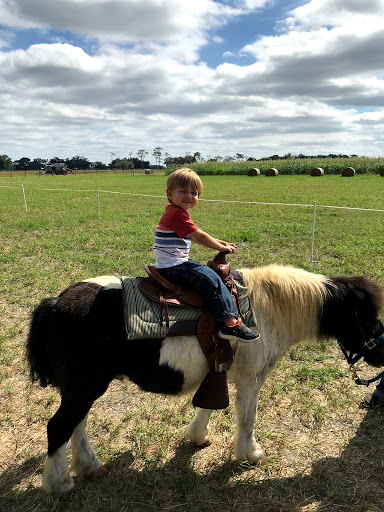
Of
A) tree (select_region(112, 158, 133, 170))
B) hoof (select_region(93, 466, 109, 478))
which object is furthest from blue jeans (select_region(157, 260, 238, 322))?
tree (select_region(112, 158, 133, 170))

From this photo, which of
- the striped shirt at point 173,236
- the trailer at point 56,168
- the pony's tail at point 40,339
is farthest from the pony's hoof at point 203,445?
the trailer at point 56,168

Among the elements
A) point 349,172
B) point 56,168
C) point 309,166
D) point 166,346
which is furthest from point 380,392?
point 56,168

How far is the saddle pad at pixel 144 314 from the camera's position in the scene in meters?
2.41

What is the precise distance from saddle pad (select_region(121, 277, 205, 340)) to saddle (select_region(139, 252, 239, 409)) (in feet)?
0.11

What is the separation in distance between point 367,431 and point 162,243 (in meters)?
2.66

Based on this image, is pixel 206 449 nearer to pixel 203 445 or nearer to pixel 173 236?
pixel 203 445

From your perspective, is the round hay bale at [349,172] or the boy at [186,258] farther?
the round hay bale at [349,172]

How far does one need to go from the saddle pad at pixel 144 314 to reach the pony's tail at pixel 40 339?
0.59 meters

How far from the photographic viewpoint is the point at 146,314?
8.11ft

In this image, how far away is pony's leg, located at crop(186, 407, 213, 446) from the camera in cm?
302

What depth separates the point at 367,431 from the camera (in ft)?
10.6

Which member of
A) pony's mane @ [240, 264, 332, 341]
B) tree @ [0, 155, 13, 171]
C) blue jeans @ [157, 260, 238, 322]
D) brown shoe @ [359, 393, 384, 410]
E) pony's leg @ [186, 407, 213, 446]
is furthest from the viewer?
tree @ [0, 155, 13, 171]

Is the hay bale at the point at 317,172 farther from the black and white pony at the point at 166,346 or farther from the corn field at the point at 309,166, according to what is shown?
the black and white pony at the point at 166,346

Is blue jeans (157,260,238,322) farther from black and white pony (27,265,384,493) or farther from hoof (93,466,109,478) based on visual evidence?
hoof (93,466,109,478)
